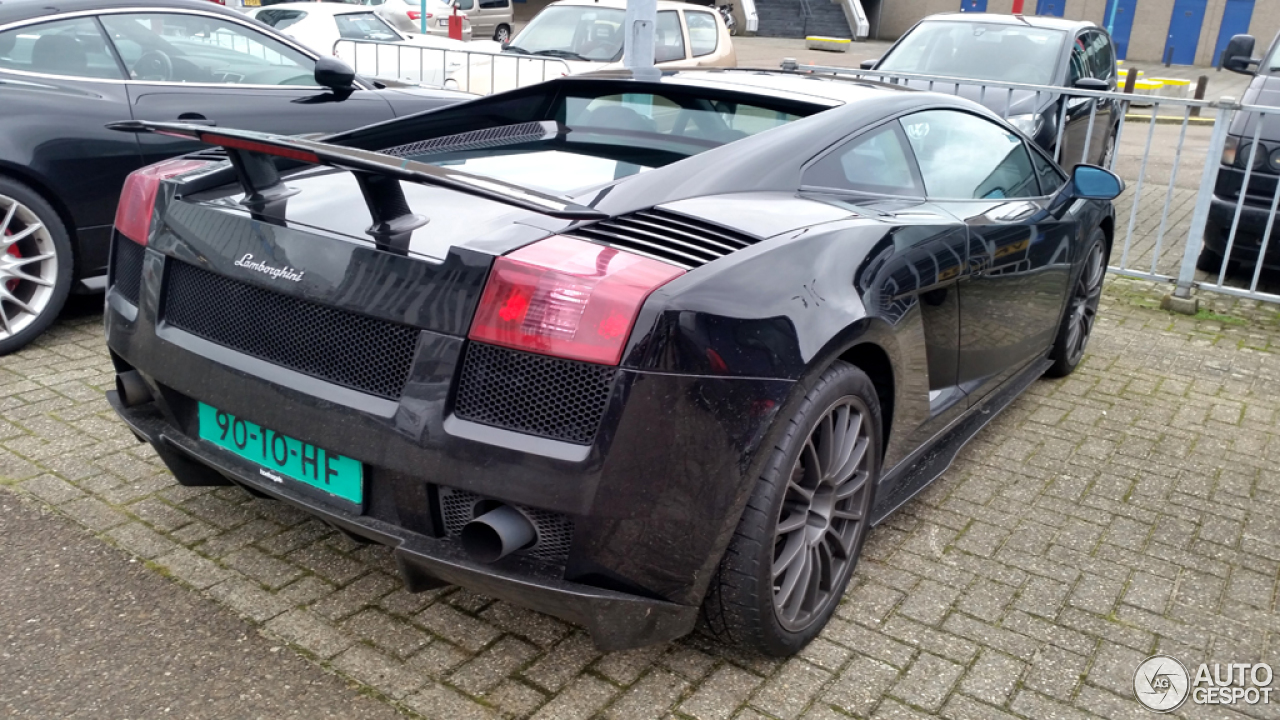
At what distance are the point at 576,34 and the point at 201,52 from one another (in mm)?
5575

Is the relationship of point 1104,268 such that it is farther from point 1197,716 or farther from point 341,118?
point 341,118

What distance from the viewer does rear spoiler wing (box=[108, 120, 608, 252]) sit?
85.8 inches

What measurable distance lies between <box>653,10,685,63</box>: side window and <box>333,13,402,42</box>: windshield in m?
4.12

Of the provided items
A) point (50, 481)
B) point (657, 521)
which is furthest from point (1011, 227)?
point (50, 481)

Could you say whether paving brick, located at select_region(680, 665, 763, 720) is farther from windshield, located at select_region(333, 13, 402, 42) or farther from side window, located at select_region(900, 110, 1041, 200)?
windshield, located at select_region(333, 13, 402, 42)

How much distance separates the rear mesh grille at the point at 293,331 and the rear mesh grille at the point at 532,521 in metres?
0.27

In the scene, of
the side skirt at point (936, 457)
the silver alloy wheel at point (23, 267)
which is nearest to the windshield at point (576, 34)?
the silver alloy wheel at point (23, 267)

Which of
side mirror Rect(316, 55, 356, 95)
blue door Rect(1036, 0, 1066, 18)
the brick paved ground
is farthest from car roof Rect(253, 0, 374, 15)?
blue door Rect(1036, 0, 1066, 18)

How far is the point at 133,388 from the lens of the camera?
2.91 meters

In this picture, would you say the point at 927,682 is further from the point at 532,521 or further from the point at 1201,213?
the point at 1201,213

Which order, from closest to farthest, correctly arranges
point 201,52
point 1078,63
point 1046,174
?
point 1046,174
point 201,52
point 1078,63

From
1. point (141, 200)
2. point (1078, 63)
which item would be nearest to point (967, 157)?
point (141, 200)

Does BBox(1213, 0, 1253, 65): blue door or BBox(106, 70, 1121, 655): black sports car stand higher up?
BBox(1213, 0, 1253, 65): blue door

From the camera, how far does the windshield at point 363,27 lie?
1306 centimetres
